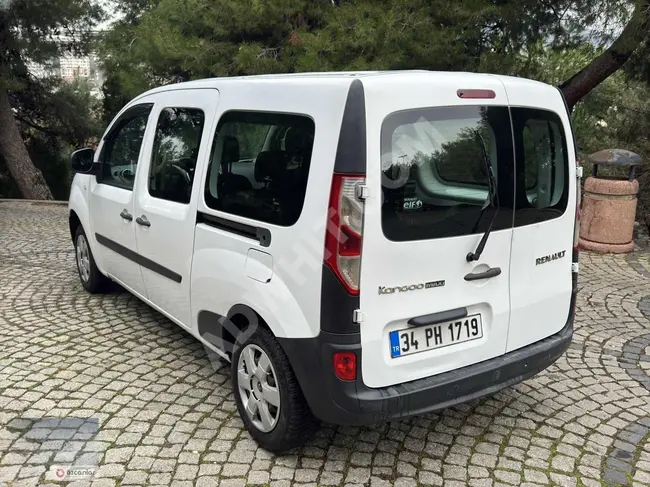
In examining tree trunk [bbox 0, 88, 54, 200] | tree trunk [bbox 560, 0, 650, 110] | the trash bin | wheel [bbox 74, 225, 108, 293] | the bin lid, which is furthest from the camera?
tree trunk [bbox 0, 88, 54, 200]

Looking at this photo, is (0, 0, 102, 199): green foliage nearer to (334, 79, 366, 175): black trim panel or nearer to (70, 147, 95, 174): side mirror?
(70, 147, 95, 174): side mirror

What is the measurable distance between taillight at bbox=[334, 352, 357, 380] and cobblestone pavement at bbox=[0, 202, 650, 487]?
620 mm

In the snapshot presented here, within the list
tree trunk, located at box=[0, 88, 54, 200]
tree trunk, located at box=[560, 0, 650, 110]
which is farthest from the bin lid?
tree trunk, located at box=[0, 88, 54, 200]

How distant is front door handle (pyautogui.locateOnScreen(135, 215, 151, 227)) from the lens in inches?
154

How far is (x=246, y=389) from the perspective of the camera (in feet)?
10.2

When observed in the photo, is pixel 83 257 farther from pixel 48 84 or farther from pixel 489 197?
pixel 48 84

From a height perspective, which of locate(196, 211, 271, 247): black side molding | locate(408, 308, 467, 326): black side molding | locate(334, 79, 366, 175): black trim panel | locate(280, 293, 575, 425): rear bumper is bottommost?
locate(280, 293, 575, 425): rear bumper

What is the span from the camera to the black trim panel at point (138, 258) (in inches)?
146

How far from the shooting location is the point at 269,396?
2939 mm

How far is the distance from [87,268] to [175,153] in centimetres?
231

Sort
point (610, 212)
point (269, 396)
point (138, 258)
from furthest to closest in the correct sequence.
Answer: point (610, 212), point (138, 258), point (269, 396)

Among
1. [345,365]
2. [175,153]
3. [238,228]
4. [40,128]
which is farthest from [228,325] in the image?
[40,128]

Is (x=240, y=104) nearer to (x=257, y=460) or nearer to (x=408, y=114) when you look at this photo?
(x=408, y=114)

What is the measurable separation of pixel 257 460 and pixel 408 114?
1.81 metres
